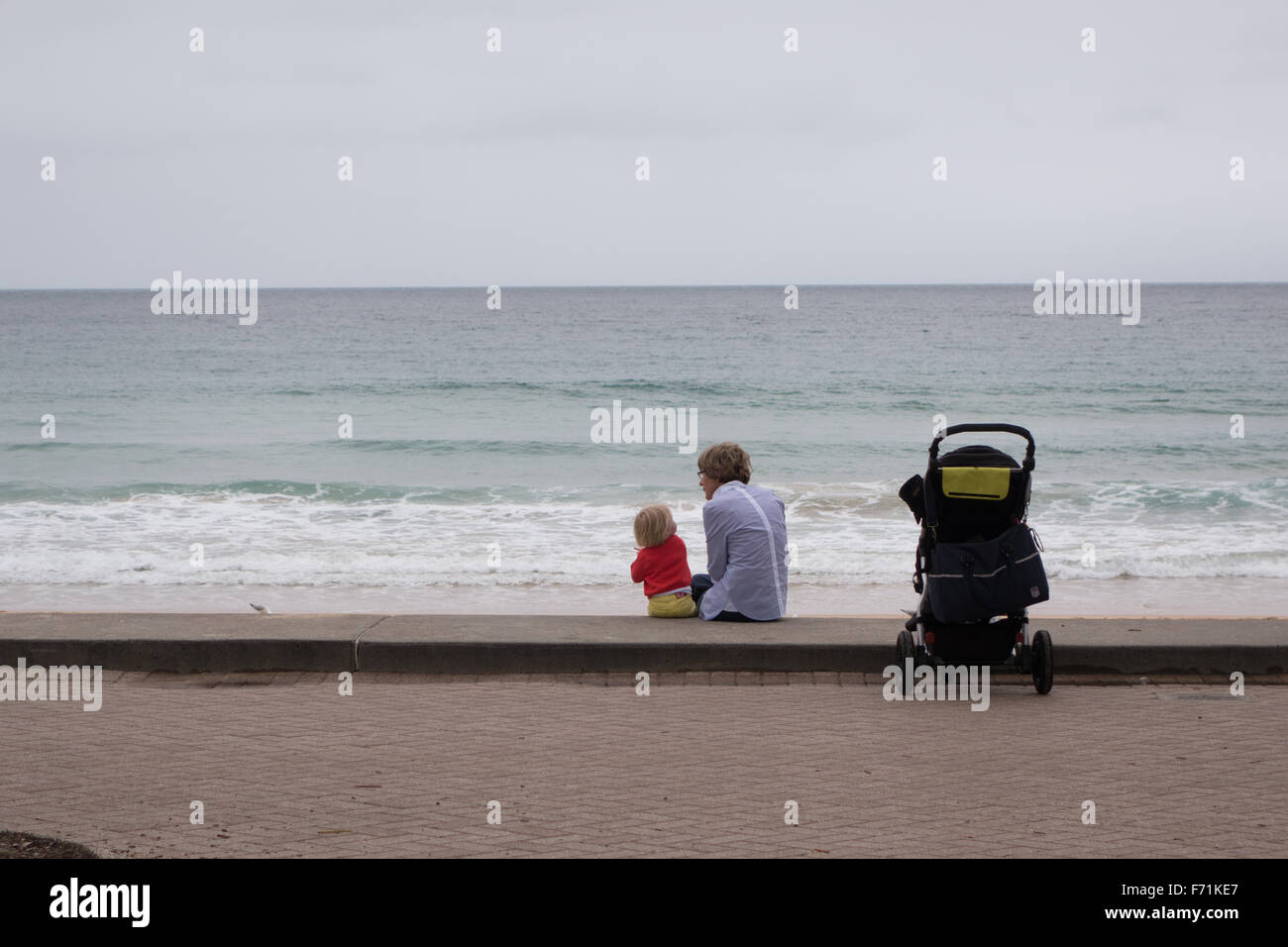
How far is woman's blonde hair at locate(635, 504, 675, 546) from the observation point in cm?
735

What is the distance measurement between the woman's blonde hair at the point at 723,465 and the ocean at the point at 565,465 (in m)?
2.76

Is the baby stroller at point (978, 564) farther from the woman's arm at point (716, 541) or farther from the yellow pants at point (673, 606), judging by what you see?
the yellow pants at point (673, 606)

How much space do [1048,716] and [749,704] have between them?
1.36 meters

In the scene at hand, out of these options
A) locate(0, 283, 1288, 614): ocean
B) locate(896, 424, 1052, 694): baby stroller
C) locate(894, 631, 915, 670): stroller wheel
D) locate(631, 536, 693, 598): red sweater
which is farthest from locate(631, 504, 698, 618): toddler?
locate(0, 283, 1288, 614): ocean

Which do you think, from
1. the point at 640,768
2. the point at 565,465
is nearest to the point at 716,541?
the point at 640,768

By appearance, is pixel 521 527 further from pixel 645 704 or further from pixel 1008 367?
pixel 1008 367

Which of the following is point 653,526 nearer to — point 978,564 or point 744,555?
point 744,555

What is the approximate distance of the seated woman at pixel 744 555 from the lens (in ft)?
22.9

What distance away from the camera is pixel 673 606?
723 centimetres

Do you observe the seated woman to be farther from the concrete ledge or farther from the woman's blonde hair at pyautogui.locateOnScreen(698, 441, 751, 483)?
the concrete ledge

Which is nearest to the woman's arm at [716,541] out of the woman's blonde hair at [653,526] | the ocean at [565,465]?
the woman's blonde hair at [653,526]

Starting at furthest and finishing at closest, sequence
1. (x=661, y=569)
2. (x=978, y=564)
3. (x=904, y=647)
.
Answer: (x=661, y=569) < (x=904, y=647) < (x=978, y=564)

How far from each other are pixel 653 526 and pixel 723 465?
21.6 inches

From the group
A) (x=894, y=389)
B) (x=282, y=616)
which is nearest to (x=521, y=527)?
(x=282, y=616)
